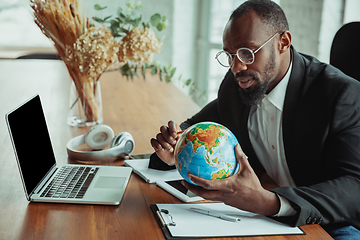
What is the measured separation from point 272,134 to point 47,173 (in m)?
0.95

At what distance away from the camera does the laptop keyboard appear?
48.6 inches

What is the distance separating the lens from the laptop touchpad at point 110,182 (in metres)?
1.32

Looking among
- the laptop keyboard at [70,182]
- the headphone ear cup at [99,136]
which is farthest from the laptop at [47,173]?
the headphone ear cup at [99,136]

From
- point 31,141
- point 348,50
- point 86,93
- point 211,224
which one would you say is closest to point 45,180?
point 31,141

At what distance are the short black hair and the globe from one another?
62cm

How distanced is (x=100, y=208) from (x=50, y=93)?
1.78 m

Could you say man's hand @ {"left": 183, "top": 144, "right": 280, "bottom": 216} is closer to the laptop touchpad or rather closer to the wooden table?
the wooden table

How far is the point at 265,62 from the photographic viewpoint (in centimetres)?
152

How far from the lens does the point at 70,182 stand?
1324 mm

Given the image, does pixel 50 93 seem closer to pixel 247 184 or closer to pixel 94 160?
pixel 94 160

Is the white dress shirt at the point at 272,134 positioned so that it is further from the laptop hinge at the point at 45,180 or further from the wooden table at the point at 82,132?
the laptop hinge at the point at 45,180

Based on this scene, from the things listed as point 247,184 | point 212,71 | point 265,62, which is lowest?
point 212,71

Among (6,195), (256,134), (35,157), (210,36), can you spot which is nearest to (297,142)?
(256,134)

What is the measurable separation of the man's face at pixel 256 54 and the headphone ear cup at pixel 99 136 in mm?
644
